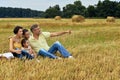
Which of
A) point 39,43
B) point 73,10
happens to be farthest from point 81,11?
point 39,43

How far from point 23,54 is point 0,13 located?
7416cm

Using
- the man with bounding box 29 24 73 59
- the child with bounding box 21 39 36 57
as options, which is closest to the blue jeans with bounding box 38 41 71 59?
the man with bounding box 29 24 73 59

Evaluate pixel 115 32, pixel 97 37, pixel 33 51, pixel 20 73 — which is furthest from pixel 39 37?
pixel 115 32

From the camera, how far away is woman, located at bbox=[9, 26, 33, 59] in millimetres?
9377

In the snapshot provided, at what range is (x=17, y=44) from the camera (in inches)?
386

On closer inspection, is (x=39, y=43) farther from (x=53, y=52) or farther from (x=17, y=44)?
(x=17, y=44)

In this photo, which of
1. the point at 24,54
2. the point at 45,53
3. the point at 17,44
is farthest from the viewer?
the point at 17,44

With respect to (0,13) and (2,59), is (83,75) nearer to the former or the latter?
(2,59)

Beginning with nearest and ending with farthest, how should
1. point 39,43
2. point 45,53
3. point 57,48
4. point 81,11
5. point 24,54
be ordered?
point 24,54 < point 45,53 < point 57,48 < point 39,43 < point 81,11

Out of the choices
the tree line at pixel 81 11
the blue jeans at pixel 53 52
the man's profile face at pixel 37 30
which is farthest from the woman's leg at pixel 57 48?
the tree line at pixel 81 11

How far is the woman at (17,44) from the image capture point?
938 centimetres

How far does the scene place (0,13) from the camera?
82.4 metres

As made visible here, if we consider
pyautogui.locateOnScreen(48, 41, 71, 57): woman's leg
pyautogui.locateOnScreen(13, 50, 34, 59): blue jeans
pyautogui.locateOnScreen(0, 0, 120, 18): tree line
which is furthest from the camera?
pyautogui.locateOnScreen(0, 0, 120, 18): tree line

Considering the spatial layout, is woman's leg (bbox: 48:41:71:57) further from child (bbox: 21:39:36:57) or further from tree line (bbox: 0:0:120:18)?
tree line (bbox: 0:0:120:18)
